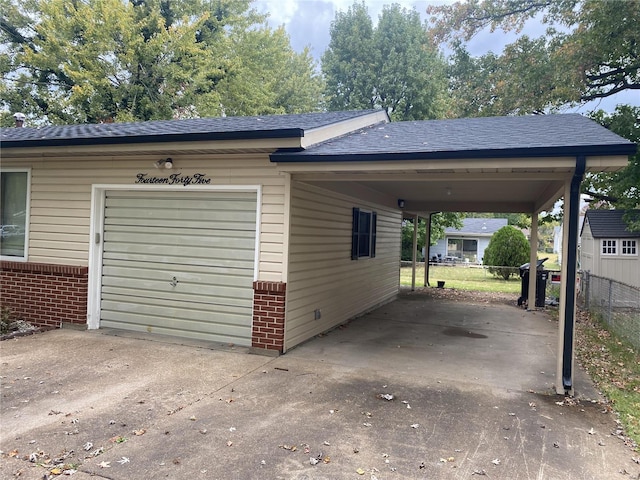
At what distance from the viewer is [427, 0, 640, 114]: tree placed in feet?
39.2

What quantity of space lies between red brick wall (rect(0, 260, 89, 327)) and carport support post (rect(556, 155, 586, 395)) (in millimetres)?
6558

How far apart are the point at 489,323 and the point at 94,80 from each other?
59.8ft

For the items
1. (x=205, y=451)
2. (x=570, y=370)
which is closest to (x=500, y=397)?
(x=570, y=370)

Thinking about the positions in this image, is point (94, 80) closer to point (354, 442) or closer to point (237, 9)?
point (237, 9)

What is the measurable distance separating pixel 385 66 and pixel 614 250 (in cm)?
1738

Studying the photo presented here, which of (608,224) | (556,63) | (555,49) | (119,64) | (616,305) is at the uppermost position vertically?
(119,64)

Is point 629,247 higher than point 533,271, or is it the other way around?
point 629,247

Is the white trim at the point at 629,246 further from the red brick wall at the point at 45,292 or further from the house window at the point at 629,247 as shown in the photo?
the red brick wall at the point at 45,292

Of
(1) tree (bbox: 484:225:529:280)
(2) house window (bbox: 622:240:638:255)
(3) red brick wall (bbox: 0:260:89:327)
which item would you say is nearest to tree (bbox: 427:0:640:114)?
(2) house window (bbox: 622:240:638:255)

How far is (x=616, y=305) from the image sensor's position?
9086 mm

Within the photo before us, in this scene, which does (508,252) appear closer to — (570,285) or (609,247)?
(609,247)

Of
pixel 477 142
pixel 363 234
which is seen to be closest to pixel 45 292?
pixel 363 234

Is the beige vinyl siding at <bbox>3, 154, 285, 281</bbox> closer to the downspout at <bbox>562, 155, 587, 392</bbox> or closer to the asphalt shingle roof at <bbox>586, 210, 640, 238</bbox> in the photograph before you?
the downspout at <bbox>562, 155, 587, 392</bbox>

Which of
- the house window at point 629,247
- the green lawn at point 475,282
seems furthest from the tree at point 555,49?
the green lawn at point 475,282
